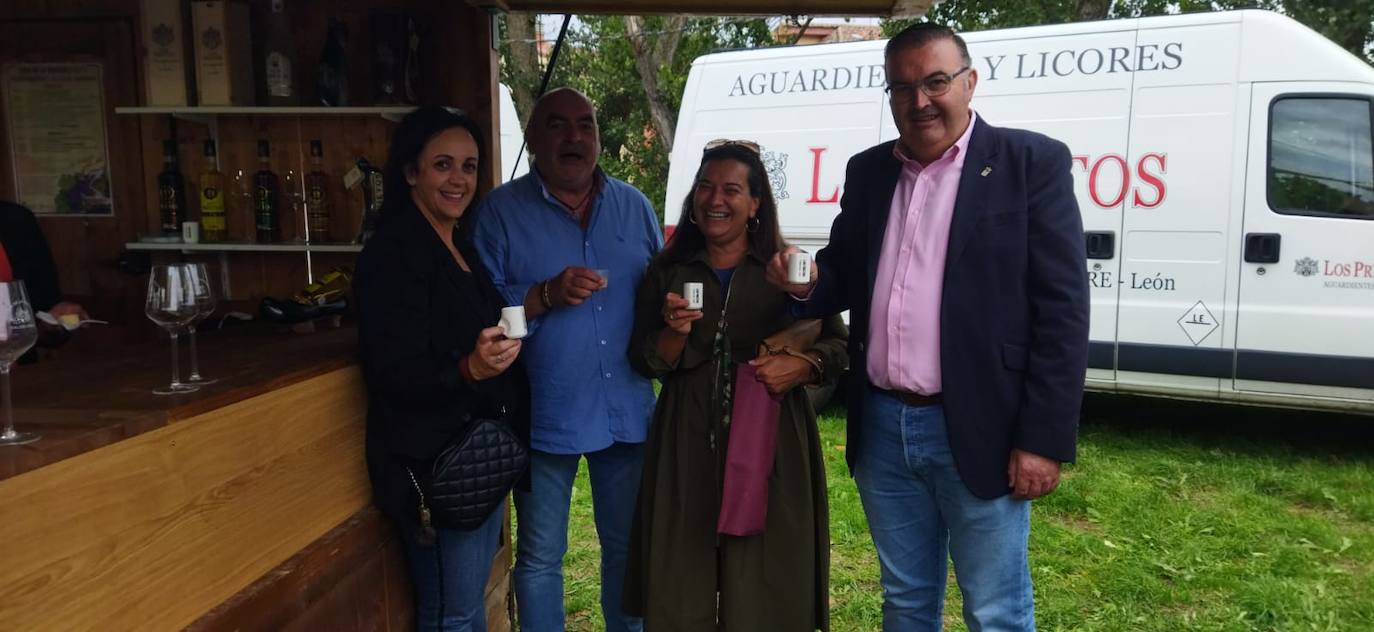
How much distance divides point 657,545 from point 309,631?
35.6 inches

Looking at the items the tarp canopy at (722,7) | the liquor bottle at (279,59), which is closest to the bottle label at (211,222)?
the liquor bottle at (279,59)

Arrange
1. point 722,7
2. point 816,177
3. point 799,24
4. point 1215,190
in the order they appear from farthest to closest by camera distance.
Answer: point 816,177 < point 1215,190 < point 799,24 < point 722,7

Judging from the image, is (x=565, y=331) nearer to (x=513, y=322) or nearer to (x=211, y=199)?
(x=513, y=322)

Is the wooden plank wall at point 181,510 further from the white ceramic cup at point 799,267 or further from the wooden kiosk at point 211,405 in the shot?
the white ceramic cup at point 799,267

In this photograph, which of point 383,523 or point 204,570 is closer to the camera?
point 204,570

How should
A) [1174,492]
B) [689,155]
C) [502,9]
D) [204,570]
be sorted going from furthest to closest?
[689,155] < [1174,492] < [502,9] < [204,570]

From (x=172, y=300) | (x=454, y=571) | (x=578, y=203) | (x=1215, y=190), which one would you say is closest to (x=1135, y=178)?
(x=1215, y=190)

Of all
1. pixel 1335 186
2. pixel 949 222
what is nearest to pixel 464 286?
pixel 949 222

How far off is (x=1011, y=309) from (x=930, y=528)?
63 cm

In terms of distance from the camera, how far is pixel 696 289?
2281 mm

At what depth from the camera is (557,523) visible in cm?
262

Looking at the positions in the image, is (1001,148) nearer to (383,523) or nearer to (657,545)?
(657,545)

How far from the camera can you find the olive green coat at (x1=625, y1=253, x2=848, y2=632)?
95.1 inches

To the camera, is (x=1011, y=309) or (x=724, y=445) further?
(x=724, y=445)
